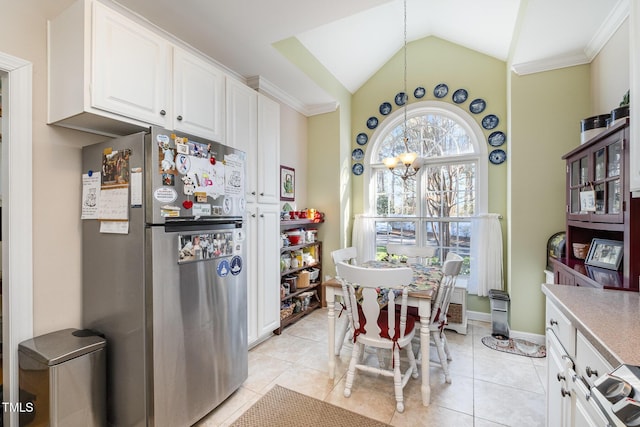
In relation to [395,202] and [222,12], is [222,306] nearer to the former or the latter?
[222,12]

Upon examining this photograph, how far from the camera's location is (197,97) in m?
2.11

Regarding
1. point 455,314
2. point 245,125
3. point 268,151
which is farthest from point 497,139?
point 245,125

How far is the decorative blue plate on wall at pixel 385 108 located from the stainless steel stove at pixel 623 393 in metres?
3.84

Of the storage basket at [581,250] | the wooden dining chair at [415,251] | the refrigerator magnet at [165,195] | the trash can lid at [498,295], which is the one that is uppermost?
the refrigerator magnet at [165,195]

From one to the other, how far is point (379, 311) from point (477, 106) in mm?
2964

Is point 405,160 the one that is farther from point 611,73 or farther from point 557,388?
point 557,388

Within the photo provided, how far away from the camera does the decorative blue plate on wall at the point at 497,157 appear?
11.3 ft

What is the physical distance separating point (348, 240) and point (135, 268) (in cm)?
295

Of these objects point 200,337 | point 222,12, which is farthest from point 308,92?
point 200,337

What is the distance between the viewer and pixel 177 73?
1949mm

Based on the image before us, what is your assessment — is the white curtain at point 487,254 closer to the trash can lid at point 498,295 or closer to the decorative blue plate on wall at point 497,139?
the trash can lid at point 498,295

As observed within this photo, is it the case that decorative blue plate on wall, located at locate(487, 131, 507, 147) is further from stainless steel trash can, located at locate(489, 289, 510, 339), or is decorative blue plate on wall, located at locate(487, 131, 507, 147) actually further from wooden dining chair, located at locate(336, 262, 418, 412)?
wooden dining chair, located at locate(336, 262, 418, 412)

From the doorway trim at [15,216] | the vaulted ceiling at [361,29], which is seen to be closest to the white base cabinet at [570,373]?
the vaulted ceiling at [361,29]

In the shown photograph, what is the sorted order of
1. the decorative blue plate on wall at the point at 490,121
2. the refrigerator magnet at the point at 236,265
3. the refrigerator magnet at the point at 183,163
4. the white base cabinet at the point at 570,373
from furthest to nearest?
the decorative blue plate on wall at the point at 490,121 → the refrigerator magnet at the point at 236,265 → the refrigerator magnet at the point at 183,163 → the white base cabinet at the point at 570,373
